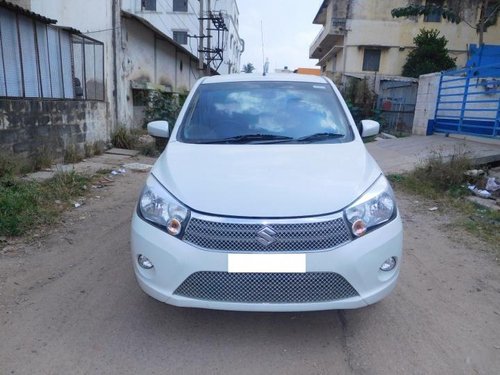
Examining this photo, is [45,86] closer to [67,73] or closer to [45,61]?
[45,61]

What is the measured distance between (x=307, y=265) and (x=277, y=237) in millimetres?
229

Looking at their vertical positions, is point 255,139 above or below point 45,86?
below

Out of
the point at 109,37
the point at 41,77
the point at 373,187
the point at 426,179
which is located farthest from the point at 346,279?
the point at 109,37

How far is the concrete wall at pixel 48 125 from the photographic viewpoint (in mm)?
6527

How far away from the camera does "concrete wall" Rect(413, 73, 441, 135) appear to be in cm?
1222

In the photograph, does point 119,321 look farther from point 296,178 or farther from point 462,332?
point 462,332

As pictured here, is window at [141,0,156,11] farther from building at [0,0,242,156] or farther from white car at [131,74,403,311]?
white car at [131,74,403,311]

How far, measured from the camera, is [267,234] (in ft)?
7.31

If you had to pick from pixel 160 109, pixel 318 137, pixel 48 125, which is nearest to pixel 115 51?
pixel 160 109

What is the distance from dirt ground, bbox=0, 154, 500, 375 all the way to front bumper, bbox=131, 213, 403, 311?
344mm

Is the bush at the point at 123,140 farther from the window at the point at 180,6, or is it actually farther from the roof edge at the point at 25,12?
the window at the point at 180,6

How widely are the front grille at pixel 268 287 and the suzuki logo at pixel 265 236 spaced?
185 mm

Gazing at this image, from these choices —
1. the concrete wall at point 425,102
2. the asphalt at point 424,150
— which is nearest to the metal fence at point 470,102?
the concrete wall at point 425,102

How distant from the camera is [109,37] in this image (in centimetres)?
1073
